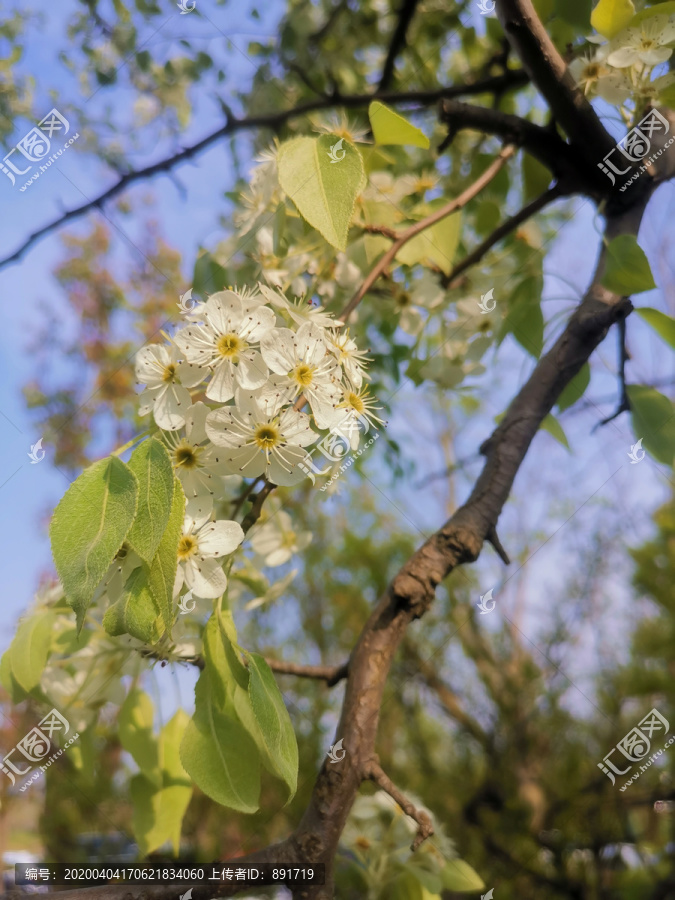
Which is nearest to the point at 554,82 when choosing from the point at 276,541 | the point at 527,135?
the point at 527,135

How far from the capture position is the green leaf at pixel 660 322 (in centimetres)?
58

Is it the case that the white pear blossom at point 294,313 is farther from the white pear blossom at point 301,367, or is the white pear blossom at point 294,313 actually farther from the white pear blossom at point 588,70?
the white pear blossom at point 588,70

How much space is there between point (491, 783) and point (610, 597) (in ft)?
2.57

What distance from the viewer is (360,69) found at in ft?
4.00

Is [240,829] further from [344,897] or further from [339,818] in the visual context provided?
[339,818]

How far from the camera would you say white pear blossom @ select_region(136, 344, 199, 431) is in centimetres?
39

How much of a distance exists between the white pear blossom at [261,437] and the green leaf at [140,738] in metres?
0.30

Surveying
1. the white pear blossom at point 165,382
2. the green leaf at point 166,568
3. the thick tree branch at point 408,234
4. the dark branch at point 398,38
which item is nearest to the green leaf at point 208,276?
the thick tree branch at point 408,234

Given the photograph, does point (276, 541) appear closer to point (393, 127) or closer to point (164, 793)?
point (164, 793)

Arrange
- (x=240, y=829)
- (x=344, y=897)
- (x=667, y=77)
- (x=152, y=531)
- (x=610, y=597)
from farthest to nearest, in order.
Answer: (x=610, y=597)
(x=240, y=829)
(x=344, y=897)
(x=667, y=77)
(x=152, y=531)

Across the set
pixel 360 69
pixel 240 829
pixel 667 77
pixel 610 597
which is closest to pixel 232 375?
pixel 667 77

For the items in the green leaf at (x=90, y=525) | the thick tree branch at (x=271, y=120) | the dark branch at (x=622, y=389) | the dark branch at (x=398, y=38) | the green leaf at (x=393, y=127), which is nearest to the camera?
the green leaf at (x=90, y=525)

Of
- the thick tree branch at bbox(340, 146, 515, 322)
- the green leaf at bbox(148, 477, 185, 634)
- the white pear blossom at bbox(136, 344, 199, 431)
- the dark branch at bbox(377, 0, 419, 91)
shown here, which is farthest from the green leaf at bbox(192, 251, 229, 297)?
Result: the dark branch at bbox(377, 0, 419, 91)

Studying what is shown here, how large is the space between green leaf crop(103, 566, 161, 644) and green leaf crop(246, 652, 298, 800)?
0.07 meters
